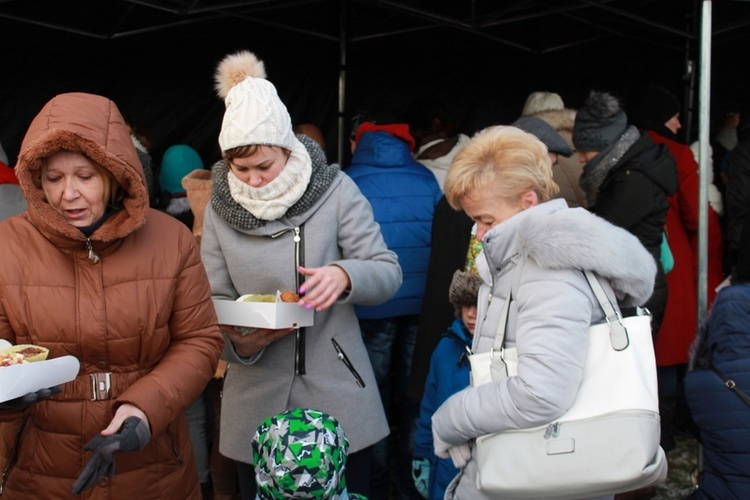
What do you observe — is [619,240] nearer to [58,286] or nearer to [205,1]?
[58,286]

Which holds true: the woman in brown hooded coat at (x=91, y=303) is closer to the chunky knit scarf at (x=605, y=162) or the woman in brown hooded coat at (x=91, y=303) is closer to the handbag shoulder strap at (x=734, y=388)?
the handbag shoulder strap at (x=734, y=388)

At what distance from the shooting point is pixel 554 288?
1785 mm

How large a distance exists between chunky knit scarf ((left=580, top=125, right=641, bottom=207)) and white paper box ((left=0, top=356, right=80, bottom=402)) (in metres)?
2.65

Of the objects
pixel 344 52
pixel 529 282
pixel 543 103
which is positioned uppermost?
pixel 344 52

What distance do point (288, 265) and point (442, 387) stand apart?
76cm

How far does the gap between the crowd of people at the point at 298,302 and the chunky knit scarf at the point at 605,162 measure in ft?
0.15

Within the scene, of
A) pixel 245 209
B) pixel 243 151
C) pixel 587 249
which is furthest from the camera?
pixel 245 209

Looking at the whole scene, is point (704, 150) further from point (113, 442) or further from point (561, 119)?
point (113, 442)

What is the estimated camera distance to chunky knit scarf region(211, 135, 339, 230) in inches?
96.1

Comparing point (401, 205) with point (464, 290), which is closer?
point (464, 290)

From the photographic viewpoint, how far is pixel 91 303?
6.25 ft

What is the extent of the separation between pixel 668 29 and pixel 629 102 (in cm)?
78

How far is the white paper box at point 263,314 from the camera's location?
221 centimetres

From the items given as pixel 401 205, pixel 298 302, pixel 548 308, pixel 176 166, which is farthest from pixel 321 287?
pixel 176 166
